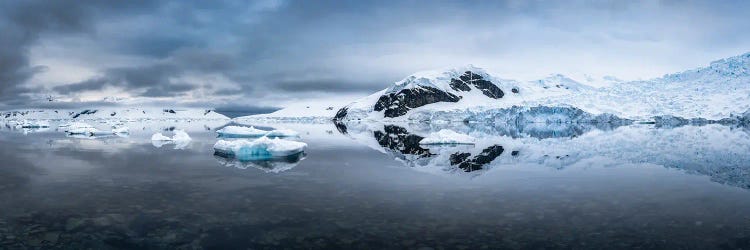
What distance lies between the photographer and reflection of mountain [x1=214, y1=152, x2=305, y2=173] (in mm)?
17892

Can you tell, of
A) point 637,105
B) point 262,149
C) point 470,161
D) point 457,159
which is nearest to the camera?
point 262,149

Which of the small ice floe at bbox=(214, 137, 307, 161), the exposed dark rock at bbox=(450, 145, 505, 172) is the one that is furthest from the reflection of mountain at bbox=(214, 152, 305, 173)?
the exposed dark rock at bbox=(450, 145, 505, 172)

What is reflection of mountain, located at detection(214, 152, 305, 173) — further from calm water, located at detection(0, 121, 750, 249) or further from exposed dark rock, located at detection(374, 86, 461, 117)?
exposed dark rock, located at detection(374, 86, 461, 117)

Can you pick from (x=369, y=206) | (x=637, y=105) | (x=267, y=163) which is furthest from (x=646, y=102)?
(x=369, y=206)

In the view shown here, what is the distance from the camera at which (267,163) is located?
63.9 ft

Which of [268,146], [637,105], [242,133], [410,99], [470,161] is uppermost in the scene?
[410,99]

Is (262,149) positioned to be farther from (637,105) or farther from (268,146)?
(637,105)

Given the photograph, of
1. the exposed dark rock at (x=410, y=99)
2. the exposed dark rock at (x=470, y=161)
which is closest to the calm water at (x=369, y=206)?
the exposed dark rock at (x=470, y=161)

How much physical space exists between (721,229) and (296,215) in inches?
320

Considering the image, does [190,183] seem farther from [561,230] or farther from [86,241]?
[561,230]

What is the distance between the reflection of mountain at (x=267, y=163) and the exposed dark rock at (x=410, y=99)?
160 meters

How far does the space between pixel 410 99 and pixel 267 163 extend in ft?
556

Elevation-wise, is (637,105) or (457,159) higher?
(637,105)

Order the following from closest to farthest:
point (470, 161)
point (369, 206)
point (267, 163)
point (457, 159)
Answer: point (369, 206) → point (267, 163) → point (470, 161) → point (457, 159)
